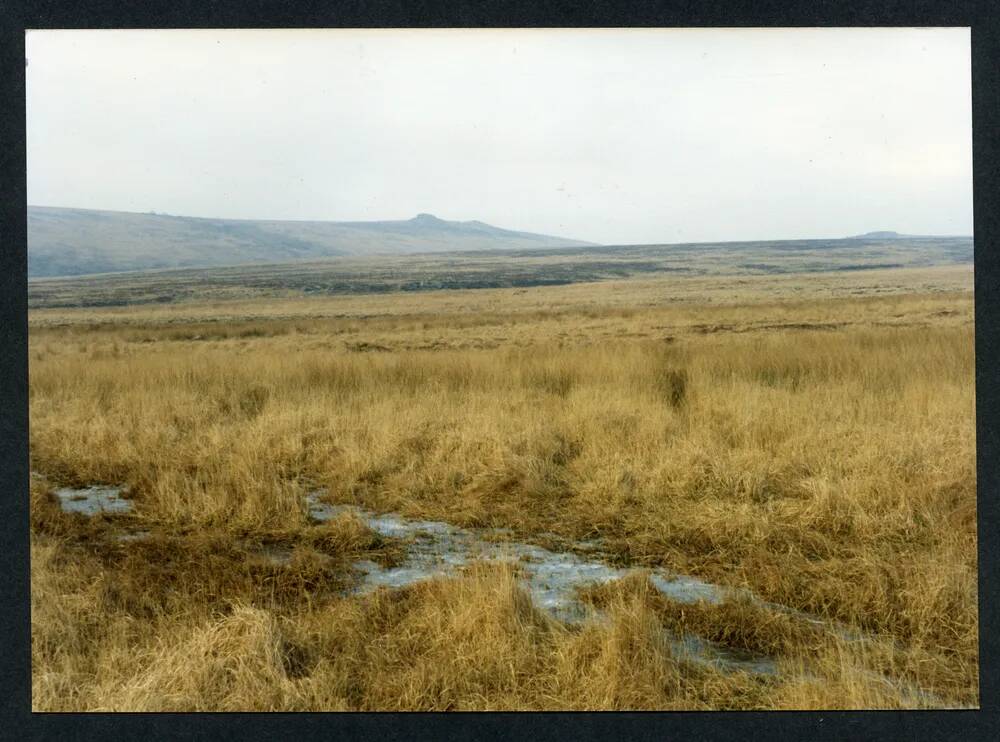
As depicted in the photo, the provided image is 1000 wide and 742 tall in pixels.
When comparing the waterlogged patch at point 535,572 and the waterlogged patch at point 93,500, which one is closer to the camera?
the waterlogged patch at point 535,572

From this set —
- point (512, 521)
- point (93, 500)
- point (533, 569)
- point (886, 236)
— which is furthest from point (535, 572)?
point (886, 236)

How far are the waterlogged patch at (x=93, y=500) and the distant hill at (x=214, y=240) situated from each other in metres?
51.1

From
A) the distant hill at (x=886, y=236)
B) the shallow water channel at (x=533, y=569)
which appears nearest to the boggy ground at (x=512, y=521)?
the shallow water channel at (x=533, y=569)

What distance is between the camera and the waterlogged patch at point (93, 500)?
598cm

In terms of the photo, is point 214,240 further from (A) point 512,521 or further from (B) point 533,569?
(B) point 533,569

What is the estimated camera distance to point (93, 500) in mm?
6238

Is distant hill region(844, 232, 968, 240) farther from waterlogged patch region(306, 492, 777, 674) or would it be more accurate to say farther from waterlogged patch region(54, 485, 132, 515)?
waterlogged patch region(54, 485, 132, 515)

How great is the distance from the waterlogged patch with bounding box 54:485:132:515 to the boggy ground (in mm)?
127

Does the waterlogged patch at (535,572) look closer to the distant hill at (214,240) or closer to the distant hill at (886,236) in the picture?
the distant hill at (214,240)

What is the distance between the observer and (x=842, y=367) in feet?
31.0

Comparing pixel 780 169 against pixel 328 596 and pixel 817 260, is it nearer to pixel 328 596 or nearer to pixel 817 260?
pixel 328 596

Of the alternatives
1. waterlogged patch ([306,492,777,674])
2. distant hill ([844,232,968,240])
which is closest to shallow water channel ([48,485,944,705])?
waterlogged patch ([306,492,777,674])

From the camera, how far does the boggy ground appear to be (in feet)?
12.4

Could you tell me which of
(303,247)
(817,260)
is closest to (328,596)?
(817,260)
